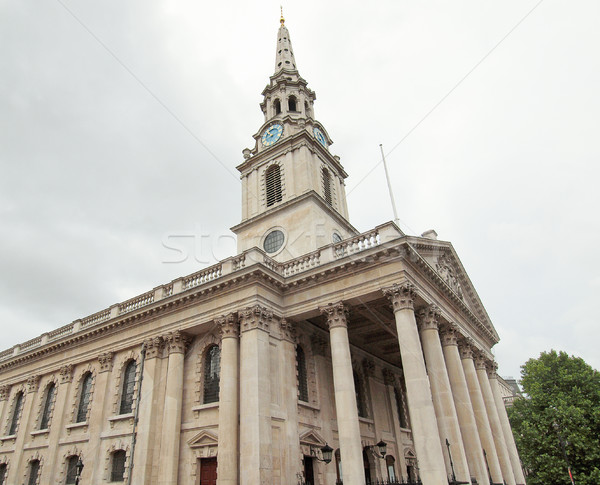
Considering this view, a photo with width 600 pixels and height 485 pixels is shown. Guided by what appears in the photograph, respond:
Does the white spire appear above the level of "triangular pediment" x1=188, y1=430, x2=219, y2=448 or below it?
above

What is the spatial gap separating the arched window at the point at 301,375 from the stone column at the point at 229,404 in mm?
3590

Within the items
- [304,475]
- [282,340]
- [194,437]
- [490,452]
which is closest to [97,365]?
[194,437]

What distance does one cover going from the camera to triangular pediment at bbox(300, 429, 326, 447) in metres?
19.5

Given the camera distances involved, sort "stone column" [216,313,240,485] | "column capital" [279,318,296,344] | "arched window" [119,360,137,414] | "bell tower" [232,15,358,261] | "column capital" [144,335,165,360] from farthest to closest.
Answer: "bell tower" [232,15,358,261] → "arched window" [119,360,137,414] → "column capital" [144,335,165,360] → "column capital" [279,318,296,344] → "stone column" [216,313,240,485]

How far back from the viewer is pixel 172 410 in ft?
67.7

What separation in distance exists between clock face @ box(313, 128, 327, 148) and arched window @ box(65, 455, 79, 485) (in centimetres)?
2680

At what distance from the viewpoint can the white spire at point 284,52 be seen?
39156 millimetres

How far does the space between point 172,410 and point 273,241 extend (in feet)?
41.2

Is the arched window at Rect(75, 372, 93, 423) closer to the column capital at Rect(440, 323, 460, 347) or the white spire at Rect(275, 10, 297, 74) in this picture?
the column capital at Rect(440, 323, 460, 347)

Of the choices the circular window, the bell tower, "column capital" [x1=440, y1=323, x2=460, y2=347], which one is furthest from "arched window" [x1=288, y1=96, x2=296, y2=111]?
"column capital" [x1=440, y1=323, x2=460, y2=347]

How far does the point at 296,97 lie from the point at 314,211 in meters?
13.3

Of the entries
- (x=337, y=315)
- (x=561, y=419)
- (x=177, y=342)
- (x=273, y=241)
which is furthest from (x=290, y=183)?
(x=561, y=419)

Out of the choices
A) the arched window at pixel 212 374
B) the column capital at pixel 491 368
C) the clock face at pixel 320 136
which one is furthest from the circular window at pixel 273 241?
the column capital at pixel 491 368

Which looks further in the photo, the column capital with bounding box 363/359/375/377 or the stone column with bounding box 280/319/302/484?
the column capital with bounding box 363/359/375/377
